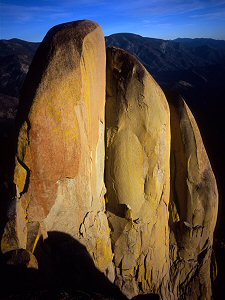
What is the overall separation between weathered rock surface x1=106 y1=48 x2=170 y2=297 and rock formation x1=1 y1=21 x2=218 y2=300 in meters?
0.02

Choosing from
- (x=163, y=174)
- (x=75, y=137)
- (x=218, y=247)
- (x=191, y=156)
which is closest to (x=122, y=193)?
(x=163, y=174)

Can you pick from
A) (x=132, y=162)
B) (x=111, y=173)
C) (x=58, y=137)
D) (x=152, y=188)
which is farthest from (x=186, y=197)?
(x=58, y=137)

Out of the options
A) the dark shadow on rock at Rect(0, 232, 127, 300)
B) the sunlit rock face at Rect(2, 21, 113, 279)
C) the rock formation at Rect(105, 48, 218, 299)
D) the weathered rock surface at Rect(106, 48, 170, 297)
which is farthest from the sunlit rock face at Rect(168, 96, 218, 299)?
the sunlit rock face at Rect(2, 21, 113, 279)

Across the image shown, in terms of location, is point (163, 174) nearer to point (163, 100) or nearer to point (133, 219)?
point (133, 219)

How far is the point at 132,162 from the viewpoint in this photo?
4742 millimetres

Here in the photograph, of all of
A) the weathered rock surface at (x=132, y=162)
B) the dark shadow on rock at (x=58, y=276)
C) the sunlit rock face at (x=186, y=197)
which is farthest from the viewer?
the sunlit rock face at (x=186, y=197)

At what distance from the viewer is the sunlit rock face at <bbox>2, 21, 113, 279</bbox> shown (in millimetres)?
3486

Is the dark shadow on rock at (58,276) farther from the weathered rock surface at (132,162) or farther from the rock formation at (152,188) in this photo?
the rock formation at (152,188)

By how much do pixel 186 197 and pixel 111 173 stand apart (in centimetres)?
196

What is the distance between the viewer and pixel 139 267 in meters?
5.00

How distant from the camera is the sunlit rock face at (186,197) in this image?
5609mm

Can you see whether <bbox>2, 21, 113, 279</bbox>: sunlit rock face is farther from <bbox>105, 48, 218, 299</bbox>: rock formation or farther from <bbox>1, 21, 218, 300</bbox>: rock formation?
<bbox>105, 48, 218, 299</bbox>: rock formation

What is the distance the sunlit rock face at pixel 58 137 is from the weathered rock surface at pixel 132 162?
0.61 m

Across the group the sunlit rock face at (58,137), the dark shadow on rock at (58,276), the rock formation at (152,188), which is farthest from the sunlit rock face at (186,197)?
the sunlit rock face at (58,137)
